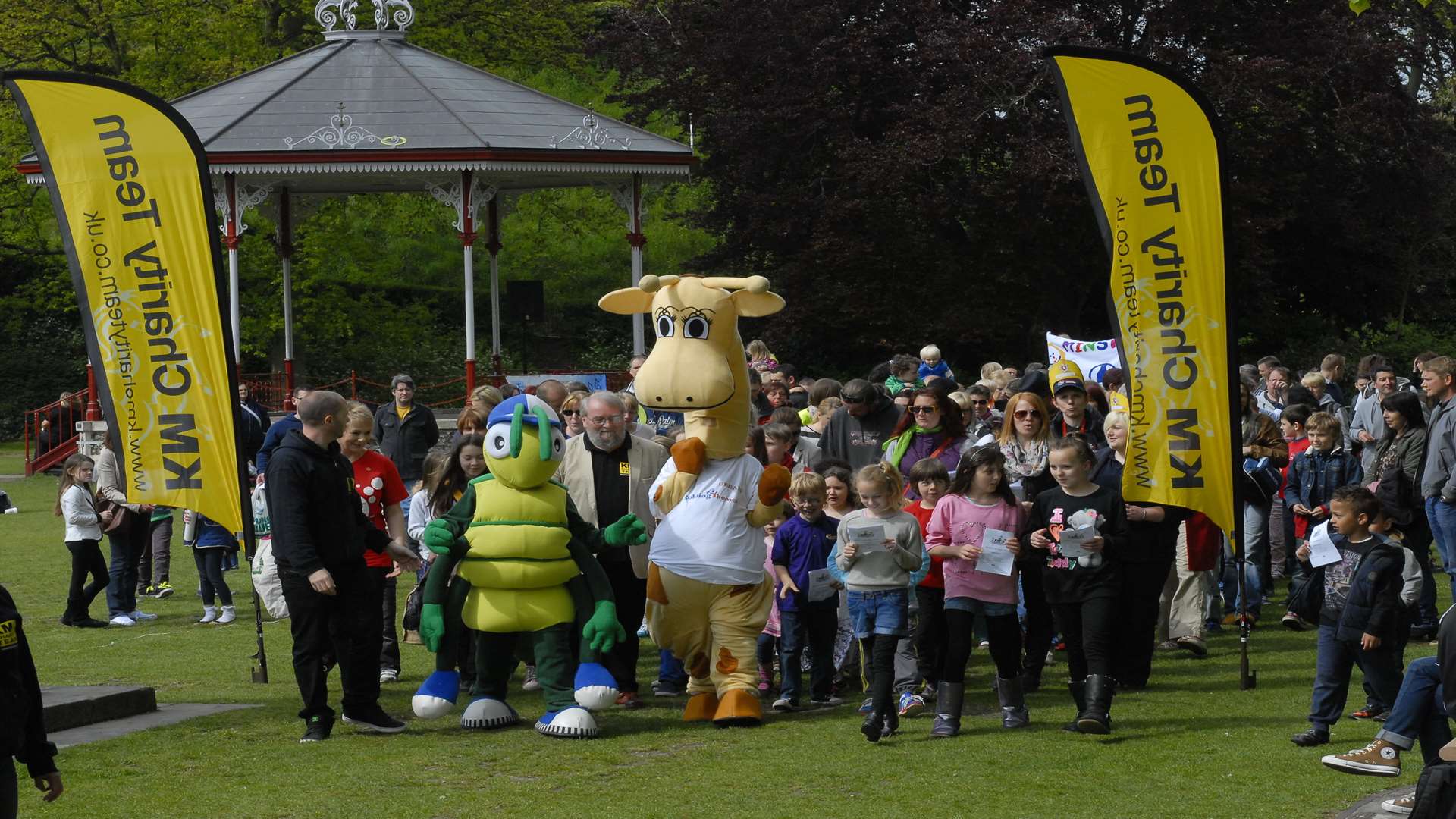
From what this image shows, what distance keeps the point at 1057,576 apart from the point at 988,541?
1.61ft

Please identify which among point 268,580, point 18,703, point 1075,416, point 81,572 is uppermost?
point 1075,416

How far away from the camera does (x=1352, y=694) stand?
9.63 meters

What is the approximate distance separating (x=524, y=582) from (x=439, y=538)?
0.48 m

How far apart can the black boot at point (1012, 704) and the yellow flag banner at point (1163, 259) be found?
1429mm

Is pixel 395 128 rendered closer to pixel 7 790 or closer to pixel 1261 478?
pixel 1261 478

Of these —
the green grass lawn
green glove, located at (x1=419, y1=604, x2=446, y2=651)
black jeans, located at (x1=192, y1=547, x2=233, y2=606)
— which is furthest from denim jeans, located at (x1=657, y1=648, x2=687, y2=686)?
black jeans, located at (x1=192, y1=547, x2=233, y2=606)

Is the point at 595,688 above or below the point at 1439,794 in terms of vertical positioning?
below

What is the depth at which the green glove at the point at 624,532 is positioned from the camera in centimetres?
898

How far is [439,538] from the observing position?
869 cm

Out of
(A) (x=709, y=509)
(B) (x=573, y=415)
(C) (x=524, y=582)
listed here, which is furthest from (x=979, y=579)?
(B) (x=573, y=415)

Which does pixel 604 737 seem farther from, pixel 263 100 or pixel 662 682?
pixel 263 100

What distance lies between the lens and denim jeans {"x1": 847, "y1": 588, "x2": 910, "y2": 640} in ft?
28.5

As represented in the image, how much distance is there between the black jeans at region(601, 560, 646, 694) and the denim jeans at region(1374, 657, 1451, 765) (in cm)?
→ 409

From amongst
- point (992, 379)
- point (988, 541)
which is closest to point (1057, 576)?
point (988, 541)
